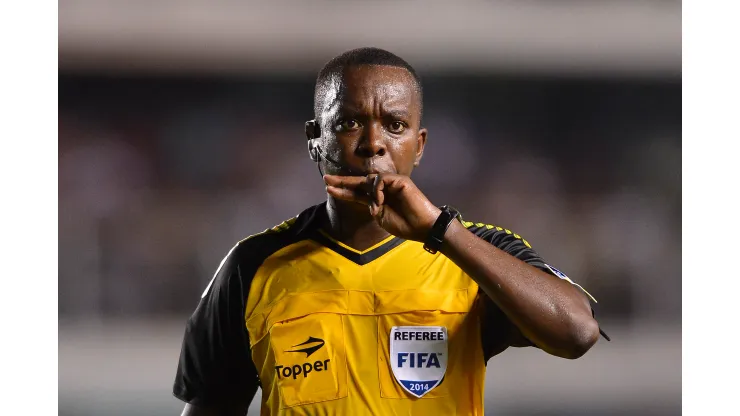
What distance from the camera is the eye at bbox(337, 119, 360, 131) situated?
1568 mm

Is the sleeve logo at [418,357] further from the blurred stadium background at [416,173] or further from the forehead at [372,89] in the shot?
the blurred stadium background at [416,173]

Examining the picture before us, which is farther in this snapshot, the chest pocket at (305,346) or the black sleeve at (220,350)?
the black sleeve at (220,350)

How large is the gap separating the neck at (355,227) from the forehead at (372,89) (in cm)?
24

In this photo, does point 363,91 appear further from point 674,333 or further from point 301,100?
point 674,333

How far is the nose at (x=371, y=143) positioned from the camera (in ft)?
5.01

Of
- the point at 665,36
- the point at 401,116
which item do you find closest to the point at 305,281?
the point at 401,116

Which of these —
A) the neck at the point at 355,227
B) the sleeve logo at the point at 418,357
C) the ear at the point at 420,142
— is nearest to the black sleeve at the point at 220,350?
the neck at the point at 355,227

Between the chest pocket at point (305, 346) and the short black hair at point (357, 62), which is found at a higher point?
A: the short black hair at point (357, 62)

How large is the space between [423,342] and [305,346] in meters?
0.25

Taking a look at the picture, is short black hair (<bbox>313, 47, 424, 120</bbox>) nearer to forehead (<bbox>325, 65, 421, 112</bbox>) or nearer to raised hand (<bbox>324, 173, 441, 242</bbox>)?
forehead (<bbox>325, 65, 421, 112</bbox>)

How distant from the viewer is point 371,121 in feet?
5.10

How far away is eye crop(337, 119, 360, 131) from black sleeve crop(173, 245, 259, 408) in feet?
1.28

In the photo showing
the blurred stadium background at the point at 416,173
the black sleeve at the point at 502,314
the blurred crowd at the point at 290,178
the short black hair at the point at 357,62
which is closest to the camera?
the black sleeve at the point at 502,314

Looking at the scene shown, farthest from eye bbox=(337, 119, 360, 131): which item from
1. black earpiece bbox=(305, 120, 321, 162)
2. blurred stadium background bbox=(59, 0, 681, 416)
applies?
blurred stadium background bbox=(59, 0, 681, 416)
